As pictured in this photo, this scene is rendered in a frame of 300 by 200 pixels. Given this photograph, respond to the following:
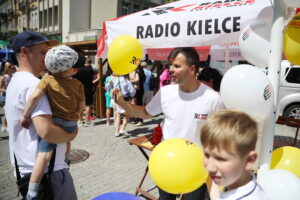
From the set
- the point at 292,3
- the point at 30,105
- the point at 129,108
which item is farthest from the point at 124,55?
the point at 292,3

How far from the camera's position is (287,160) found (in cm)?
203

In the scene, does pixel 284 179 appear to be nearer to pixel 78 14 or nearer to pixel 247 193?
pixel 247 193

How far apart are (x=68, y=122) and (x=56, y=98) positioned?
221 mm

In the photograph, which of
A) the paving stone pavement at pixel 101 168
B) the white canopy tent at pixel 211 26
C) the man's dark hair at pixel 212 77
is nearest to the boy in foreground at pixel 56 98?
the white canopy tent at pixel 211 26

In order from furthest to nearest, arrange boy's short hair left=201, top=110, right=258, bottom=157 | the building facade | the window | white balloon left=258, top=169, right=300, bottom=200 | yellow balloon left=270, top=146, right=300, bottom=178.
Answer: the building facade → the window → yellow balloon left=270, top=146, right=300, bottom=178 → white balloon left=258, top=169, right=300, bottom=200 → boy's short hair left=201, top=110, right=258, bottom=157

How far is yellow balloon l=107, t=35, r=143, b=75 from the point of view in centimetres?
248

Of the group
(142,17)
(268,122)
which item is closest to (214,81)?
(142,17)

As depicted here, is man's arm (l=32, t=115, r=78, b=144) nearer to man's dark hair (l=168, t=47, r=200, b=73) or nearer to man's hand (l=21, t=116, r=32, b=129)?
man's hand (l=21, t=116, r=32, b=129)

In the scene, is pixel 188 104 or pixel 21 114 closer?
pixel 21 114

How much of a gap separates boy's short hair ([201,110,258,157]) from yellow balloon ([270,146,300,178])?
3.22ft

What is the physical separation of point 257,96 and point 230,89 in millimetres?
219

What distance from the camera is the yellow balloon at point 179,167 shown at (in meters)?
1.66

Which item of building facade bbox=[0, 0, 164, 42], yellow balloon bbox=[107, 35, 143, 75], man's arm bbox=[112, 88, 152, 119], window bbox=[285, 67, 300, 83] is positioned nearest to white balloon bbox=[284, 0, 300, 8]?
Answer: yellow balloon bbox=[107, 35, 143, 75]

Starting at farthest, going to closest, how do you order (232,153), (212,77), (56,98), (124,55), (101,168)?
(101,168) → (212,77) → (124,55) → (56,98) → (232,153)
